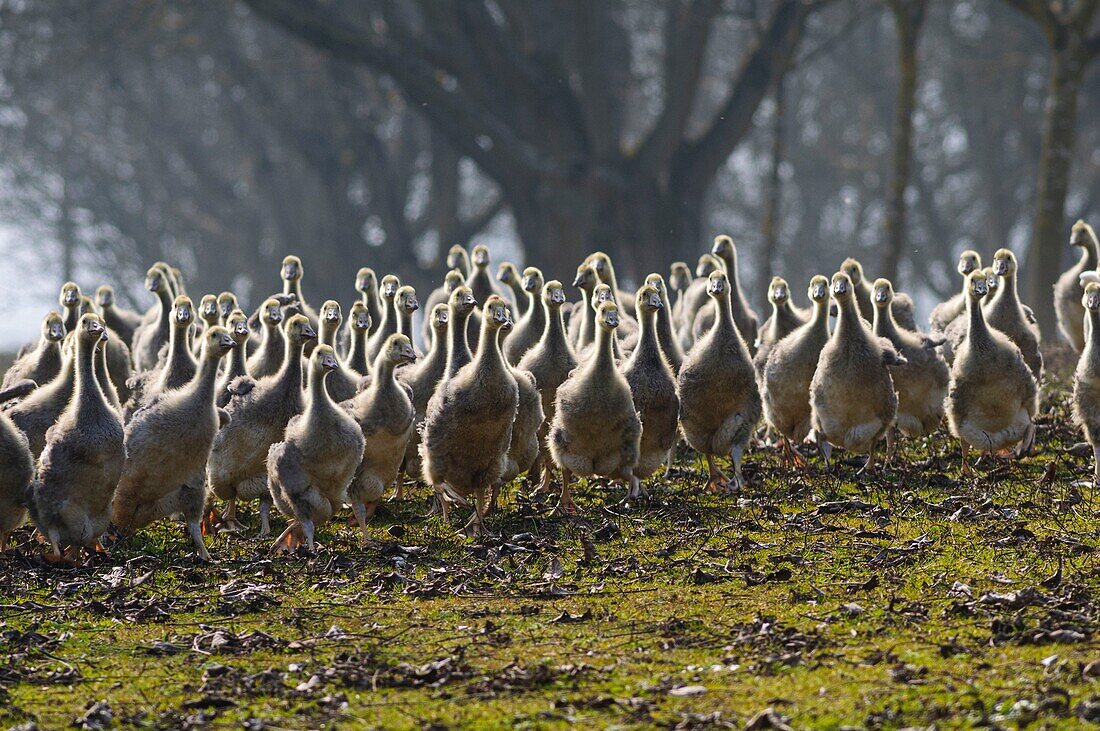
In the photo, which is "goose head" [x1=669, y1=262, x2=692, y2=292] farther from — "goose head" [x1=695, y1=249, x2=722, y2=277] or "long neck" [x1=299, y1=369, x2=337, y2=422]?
"long neck" [x1=299, y1=369, x2=337, y2=422]

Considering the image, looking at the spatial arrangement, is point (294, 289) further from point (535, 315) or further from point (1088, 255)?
point (1088, 255)

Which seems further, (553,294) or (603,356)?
(553,294)

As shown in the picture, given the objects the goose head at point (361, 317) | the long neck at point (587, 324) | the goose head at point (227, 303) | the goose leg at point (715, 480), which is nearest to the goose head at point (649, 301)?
the goose leg at point (715, 480)

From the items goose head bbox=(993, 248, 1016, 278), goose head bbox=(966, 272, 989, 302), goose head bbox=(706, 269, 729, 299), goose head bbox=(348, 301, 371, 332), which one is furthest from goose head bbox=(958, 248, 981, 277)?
goose head bbox=(348, 301, 371, 332)

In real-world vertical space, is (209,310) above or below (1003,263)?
below

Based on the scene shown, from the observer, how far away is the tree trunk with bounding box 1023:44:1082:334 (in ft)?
67.3

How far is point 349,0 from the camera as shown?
3525 centimetres

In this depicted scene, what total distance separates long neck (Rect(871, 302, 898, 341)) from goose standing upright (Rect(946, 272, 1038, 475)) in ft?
3.17

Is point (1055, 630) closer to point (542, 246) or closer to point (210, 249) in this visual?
point (542, 246)

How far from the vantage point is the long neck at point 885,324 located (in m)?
13.1

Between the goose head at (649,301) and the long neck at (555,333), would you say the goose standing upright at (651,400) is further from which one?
the long neck at (555,333)

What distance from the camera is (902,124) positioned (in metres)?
22.2

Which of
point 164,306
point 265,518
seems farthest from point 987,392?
point 164,306

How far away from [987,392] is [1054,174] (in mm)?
10362
